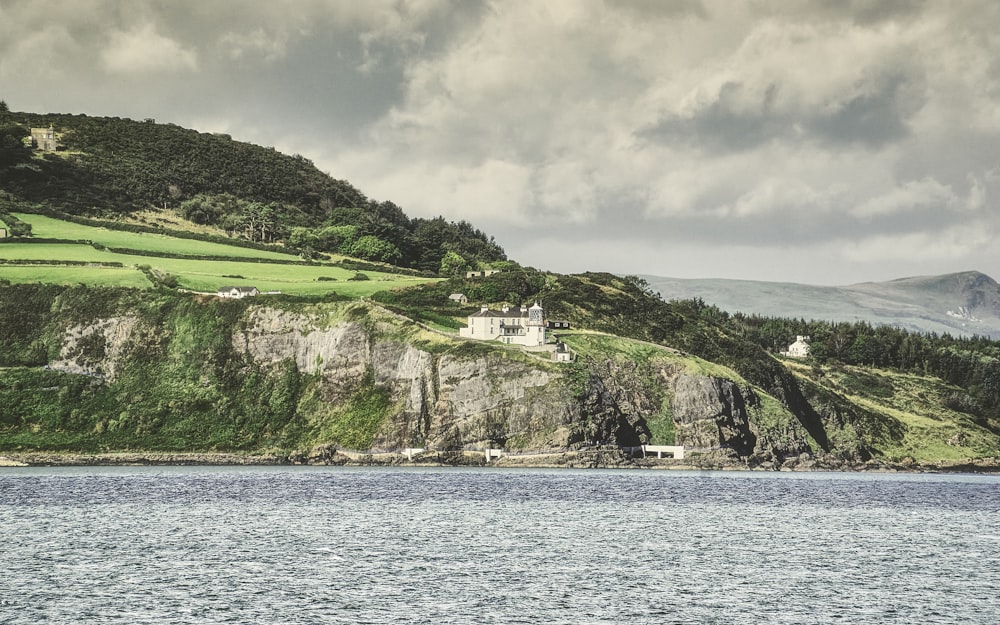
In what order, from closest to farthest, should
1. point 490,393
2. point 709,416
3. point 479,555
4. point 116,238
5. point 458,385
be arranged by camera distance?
1. point 479,555
2. point 490,393
3. point 458,385
4. point 709,416
5. point 116,238

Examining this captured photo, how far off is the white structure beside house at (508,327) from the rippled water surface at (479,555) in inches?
2192

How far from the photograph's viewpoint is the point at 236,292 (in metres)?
156

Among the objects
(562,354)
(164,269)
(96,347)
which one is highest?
(164,269)

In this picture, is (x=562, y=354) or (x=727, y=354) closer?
(x=562, y=354)

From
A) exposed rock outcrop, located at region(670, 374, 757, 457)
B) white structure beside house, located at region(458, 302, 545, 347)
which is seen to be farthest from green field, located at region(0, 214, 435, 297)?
exposed rock outcrop, located at region(670, 374, 757, 457)

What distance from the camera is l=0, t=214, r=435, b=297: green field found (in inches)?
6033

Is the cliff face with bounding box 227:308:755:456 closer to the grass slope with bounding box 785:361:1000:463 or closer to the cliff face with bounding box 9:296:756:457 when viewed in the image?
the cliff face with bounding box 9:296:756:457

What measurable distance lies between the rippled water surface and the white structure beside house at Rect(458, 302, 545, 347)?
5567cm

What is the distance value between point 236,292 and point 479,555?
114m

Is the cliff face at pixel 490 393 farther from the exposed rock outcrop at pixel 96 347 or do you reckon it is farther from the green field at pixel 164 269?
the green field at pixel 164 269

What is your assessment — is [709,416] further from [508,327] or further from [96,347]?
[96,347]

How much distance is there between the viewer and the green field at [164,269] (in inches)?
6033

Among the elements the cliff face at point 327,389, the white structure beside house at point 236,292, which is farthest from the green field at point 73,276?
the white structure beside house at point 236,292

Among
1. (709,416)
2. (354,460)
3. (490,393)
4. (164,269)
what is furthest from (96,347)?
(709,416)
